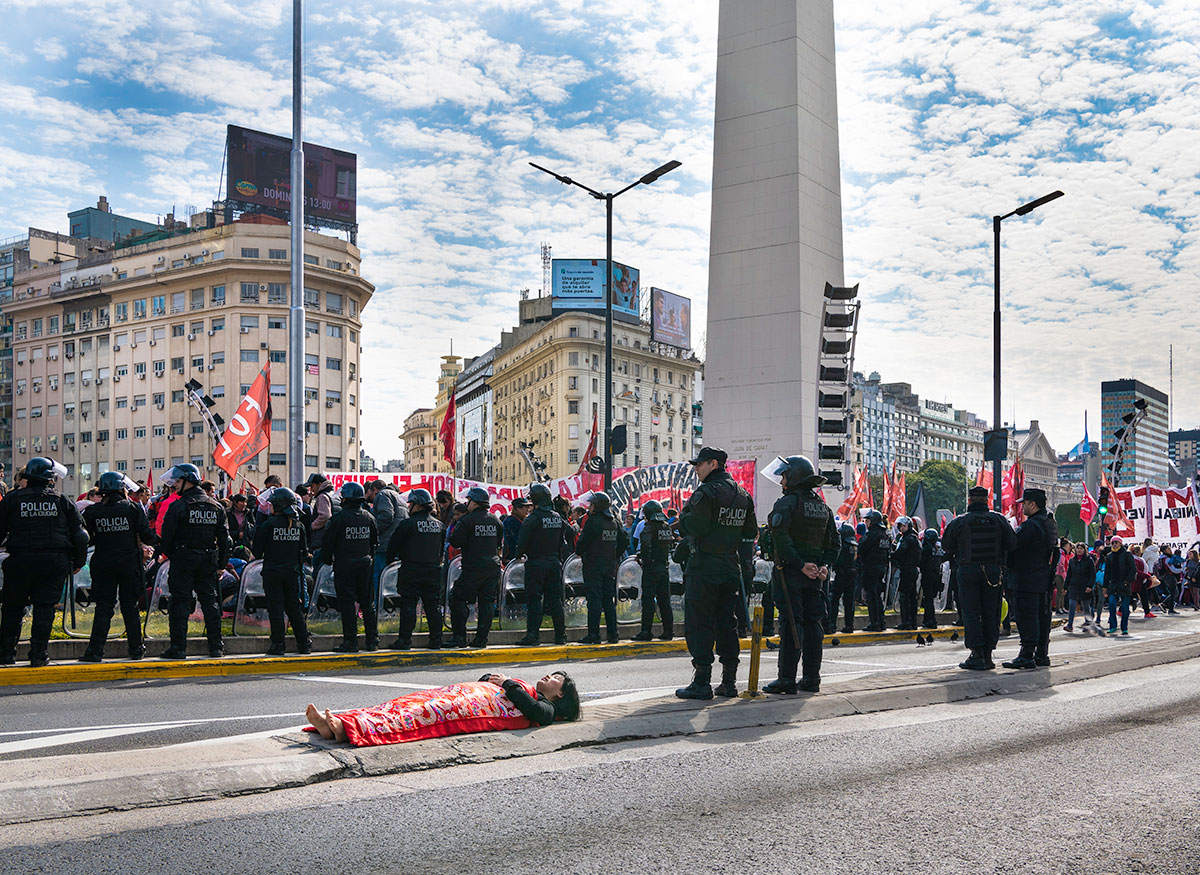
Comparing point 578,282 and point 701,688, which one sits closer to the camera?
point 701,688

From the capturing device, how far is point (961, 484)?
13100cm

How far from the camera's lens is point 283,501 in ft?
Result: 35.0

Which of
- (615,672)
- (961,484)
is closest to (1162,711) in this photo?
(615,672)

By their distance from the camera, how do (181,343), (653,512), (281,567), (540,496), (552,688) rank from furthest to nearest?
(181,343)
(653,512)
(540,496)
(281,567)
(552,688)

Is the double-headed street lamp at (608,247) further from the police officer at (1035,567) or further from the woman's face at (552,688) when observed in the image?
the woman's face at (552,688)

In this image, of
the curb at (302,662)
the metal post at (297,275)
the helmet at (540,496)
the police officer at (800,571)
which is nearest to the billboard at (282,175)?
the metal post at (297,275)

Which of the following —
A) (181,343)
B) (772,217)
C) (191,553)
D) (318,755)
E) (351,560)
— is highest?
(181,343)

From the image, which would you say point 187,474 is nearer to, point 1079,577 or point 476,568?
point 476,568

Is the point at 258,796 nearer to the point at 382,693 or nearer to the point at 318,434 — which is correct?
the point at 382,693

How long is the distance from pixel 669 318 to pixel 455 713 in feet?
287

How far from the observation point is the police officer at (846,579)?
53.3 ft

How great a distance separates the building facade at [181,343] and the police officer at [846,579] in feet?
200

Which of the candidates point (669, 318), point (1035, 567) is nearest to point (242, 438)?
point (1035, 567)

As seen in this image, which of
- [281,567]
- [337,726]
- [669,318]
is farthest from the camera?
[669,318]
